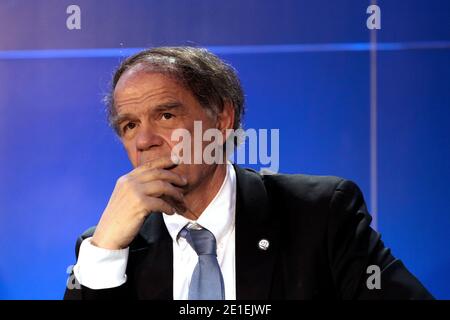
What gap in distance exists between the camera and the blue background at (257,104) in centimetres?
188

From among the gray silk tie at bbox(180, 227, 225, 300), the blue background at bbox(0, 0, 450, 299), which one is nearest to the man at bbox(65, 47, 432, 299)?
the gray silk tie at bbox(180, 227, 225, 300)

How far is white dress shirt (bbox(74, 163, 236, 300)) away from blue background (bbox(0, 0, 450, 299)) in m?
0.27

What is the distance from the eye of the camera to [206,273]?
167 cm

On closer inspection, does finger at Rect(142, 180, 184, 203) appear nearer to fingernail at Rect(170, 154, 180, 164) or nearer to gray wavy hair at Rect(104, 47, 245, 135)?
fingernail at Rect(170, 154, 180, 164)

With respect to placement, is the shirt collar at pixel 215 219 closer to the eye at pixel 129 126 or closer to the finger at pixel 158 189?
the finger at pixel 158 189

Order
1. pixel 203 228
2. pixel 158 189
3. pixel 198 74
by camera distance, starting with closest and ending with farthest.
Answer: pixel 158 189 → pixel 203 228 → pixel 198 74

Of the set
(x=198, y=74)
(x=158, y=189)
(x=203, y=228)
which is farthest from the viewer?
(x=198, y=74)

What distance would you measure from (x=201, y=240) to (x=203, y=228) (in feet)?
0.12

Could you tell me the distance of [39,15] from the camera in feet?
6.59

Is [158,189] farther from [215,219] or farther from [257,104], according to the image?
[257,104]

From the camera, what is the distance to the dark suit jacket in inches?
64.7

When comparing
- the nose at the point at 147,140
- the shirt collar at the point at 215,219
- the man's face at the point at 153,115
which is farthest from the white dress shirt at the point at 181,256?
the nose at the point at 147,140

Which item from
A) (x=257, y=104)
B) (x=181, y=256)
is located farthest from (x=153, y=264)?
(x=257, y=104)
